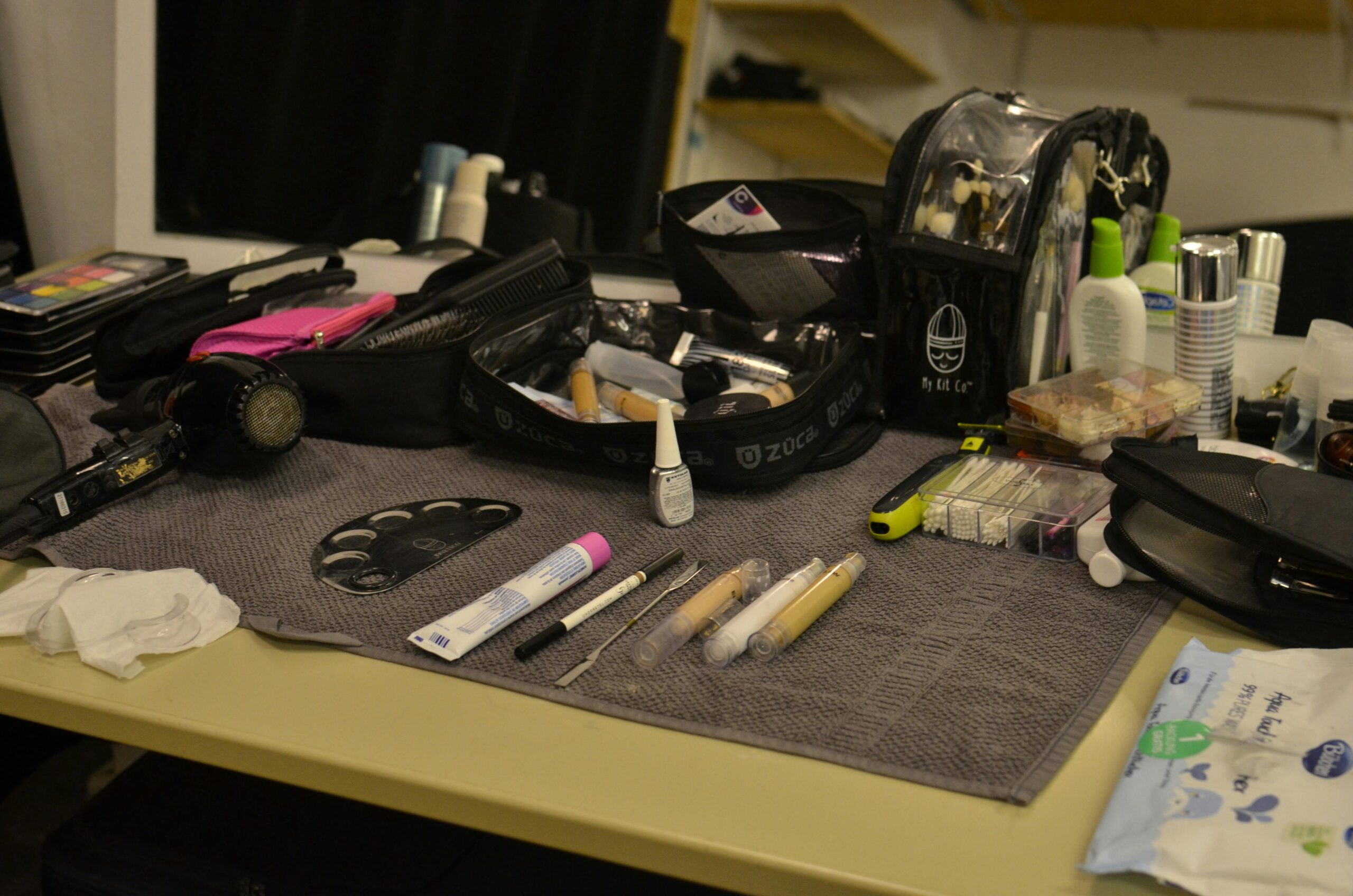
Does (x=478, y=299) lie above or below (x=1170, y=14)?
below

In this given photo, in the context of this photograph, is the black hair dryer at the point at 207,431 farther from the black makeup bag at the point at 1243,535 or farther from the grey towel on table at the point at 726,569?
the black makeup bag at the point at 1243,535

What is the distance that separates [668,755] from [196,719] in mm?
240

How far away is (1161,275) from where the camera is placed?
0.95m

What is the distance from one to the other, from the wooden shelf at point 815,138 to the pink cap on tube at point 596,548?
0.50 meters

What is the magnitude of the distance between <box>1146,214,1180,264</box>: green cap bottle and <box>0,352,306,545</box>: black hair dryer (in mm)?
753

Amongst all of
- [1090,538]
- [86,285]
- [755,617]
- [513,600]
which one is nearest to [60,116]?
[86,285]

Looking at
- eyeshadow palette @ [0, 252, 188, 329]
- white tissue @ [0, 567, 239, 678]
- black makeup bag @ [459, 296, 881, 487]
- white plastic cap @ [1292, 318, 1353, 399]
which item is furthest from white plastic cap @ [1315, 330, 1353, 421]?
eyeshadow palette @ [0, 252, 188, 329]

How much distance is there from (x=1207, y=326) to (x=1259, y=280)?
0.17 meters

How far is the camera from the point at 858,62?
102 centimetres

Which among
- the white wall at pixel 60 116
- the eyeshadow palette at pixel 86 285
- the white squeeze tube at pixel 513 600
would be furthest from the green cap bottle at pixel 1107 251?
the white wall at pixel 60 116

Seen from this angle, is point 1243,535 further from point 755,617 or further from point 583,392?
point 583,392

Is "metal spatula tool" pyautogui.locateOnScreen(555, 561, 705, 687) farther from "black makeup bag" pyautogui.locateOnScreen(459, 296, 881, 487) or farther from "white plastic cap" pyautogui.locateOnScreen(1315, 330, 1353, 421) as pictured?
"white plastic cap" pyautogui.locateOnScreen(1315, 330, 1353, 421)

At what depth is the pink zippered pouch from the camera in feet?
3.04

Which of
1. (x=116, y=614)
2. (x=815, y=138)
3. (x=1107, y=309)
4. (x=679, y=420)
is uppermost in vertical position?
(x=815, y=138)
